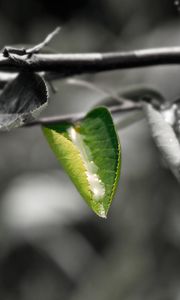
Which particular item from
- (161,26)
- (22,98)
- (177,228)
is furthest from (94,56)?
(161,26)

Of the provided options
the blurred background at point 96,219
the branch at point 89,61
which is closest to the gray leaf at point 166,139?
the branch at point 89,61

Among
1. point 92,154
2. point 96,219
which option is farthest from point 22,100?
point 96,219

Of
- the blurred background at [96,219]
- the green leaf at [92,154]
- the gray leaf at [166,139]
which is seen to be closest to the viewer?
the green leaf at [92,154]

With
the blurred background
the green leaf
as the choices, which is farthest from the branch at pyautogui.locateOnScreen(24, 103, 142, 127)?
the blurred background

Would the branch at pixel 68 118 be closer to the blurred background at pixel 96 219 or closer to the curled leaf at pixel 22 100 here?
the curled leaf at pixel 22 100

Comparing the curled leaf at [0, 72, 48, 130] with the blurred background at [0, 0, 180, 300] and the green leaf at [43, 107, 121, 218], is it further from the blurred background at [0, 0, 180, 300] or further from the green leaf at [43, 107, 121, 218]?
the blurred background at [0, 0, 180, 300]

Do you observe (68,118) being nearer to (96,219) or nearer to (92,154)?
(92,154)

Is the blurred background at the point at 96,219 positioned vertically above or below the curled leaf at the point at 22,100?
below

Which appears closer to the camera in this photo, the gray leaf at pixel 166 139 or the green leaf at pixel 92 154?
the green leaf at pixel 92 154
